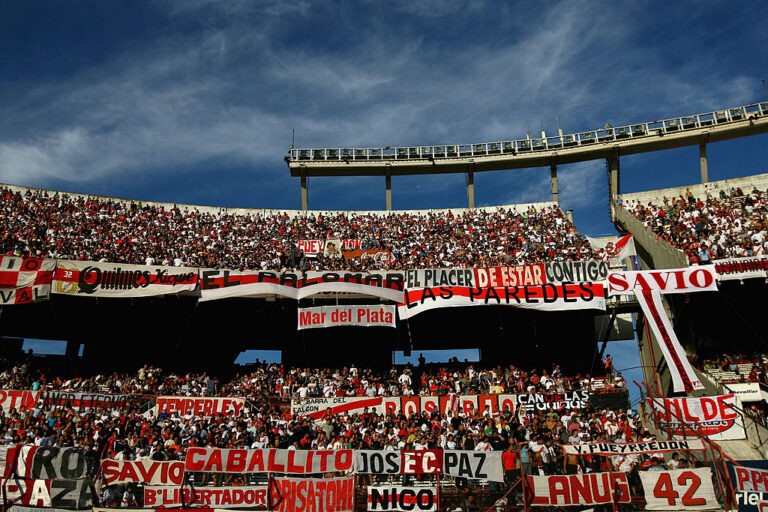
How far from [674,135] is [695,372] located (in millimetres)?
20685

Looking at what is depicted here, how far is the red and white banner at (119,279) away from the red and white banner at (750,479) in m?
22.8

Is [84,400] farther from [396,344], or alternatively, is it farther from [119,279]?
[396,344]

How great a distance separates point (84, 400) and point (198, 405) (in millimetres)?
4462

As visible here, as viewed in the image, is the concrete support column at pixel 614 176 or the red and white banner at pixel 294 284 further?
the concrete support column at pixel 614 176

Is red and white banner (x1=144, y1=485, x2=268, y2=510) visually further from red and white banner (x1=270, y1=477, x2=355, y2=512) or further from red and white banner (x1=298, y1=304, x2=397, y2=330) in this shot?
red and white banner (x1=298, y1=304, x2=397, y2=330)

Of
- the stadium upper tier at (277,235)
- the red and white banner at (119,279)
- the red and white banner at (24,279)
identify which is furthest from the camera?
the stadium upper tier at (277,235)

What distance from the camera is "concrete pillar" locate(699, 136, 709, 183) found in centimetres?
3925

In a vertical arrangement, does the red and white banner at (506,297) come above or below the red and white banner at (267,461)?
above

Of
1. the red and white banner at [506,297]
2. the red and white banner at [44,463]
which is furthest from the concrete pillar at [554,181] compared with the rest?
the red and white banner at [44,463]

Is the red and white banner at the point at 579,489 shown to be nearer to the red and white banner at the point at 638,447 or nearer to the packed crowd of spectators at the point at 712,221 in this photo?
the red and white banner at the point at 638,447

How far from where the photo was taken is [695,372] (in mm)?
23891

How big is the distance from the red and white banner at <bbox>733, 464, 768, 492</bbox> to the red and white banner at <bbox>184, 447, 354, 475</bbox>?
9.20m

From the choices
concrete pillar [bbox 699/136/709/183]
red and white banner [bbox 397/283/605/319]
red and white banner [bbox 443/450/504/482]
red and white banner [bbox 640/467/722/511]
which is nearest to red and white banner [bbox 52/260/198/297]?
red and white banner [bbox 397/283/605/319]

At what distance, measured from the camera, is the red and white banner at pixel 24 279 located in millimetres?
28156
